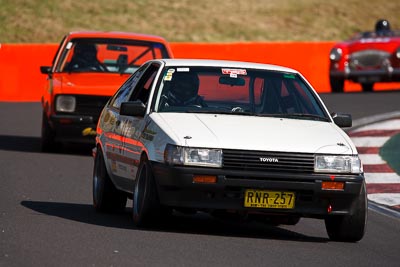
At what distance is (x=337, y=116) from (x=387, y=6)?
35183 millimetres

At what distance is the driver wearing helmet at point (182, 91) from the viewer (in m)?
10.2

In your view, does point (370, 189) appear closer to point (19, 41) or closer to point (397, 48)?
point (397, 48)

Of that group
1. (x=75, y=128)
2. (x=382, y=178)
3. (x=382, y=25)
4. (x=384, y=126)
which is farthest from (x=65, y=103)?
(x=382, y=25)

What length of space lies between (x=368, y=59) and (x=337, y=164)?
18246mm

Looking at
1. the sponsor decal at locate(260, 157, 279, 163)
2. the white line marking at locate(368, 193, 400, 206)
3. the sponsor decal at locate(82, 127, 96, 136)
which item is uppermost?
the sponsor decal at locate(260, 157, 279, 163)

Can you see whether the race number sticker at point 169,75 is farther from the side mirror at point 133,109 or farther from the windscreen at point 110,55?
the windscreen at point 110,55

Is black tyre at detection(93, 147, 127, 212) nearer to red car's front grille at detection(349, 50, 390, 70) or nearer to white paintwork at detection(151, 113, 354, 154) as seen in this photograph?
white paintwork at detection(151, 113, 354, 154)

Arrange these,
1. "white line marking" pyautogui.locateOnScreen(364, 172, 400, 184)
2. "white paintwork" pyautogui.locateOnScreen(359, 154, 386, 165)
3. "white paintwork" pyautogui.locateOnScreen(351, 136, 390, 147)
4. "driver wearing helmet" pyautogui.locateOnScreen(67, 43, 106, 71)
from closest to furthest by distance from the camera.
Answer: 1. "white line marking" pyautogui.locateOnScreen(364, 172, 400, 184)
2. "white paintwork" pyautogui.locateOnScreen(359, 154, 386, 165)
3. "driver wearing helmet" pyautogui.locateOnScreen(67, 43, 106, 71)
4. "white paintwork" pyautogui.locateOnScreen(351, 136, 390, 147)

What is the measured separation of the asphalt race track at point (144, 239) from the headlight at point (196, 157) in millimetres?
513

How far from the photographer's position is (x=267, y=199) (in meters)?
9.22

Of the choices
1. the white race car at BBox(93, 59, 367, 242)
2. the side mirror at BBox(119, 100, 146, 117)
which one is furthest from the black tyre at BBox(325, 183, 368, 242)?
the side mirror at BBox(119, 100, 146, 117)

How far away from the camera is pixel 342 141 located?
9.55 m

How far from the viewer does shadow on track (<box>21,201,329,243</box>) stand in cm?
973

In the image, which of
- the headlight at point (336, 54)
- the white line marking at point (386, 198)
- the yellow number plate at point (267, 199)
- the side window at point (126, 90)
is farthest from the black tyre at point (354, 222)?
the headlight at point (336, 54)
